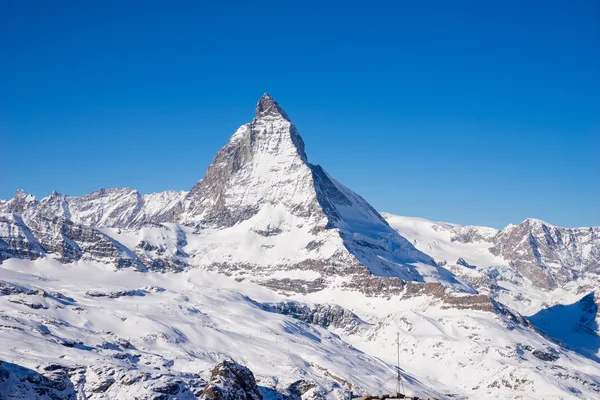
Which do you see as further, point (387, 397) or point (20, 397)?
point (20, 397)

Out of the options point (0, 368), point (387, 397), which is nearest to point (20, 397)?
point (0, 368)

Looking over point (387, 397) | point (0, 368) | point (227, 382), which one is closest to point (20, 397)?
point (0, 368)

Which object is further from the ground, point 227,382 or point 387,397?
point 387,397

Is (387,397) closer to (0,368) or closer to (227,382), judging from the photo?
(227,382)

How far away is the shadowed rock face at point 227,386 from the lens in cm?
18575

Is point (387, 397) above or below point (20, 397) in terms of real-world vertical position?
above

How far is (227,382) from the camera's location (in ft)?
629

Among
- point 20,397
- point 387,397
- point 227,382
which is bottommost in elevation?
point 20,397

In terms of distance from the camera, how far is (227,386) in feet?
624

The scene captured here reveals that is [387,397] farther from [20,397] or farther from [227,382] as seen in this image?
[20,397]

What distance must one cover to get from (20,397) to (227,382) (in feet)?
158

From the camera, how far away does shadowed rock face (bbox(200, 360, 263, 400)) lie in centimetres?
18575

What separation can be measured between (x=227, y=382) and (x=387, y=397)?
105766 millimetres

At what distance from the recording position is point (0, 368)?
188 m
